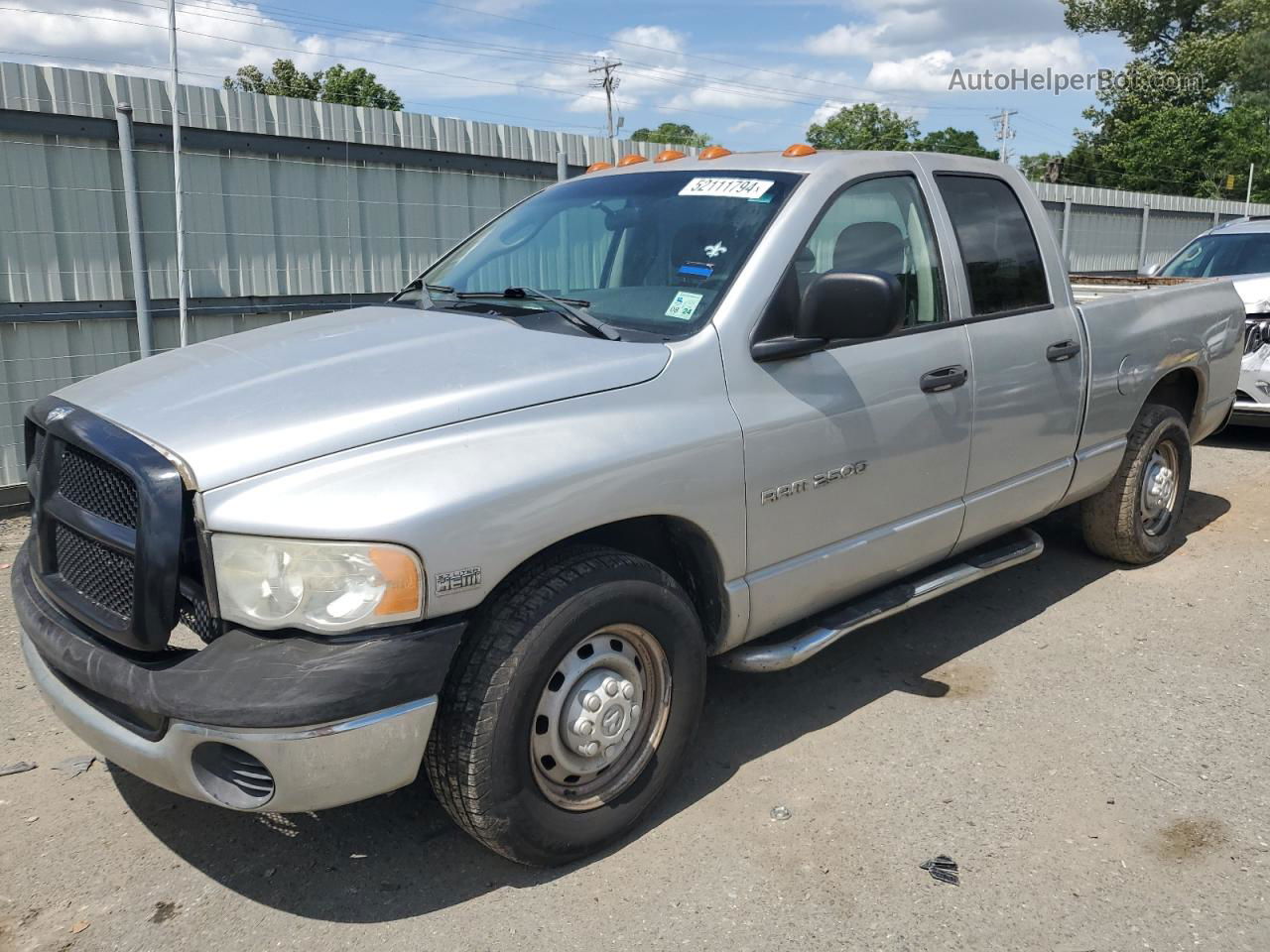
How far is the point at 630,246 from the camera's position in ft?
12.6

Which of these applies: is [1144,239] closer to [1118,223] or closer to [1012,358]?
[1118,223]

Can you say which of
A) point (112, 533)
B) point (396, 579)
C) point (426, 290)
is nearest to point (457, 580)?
point (396, 579)

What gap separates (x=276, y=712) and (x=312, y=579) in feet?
1.02

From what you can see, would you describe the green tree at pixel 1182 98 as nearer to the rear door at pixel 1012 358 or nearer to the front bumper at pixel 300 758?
the rear door at pixel 1012 358

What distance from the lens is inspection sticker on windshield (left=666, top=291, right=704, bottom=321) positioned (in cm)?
339

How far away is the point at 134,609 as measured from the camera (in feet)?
8.57

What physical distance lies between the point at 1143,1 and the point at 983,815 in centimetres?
6605

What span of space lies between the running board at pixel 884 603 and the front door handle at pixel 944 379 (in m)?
0.77

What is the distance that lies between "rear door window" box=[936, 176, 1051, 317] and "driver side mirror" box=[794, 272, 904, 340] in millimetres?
1070

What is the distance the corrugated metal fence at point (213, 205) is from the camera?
649cm

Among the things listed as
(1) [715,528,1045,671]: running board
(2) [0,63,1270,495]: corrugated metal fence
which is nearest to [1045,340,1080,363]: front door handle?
(1) [715,528,1045,671]: running board

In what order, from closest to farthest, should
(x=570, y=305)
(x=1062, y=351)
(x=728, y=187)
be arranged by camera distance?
(x=570, y=305) < (x=728, y=187) < (x=1062, y=351)

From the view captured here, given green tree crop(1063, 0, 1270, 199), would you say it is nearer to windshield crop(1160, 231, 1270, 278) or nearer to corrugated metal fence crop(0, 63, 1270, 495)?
windshield crop(1160, 231, 1270, 278)

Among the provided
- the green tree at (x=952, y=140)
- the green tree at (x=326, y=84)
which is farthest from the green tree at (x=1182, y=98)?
the green tree at (x=326, y=84)
